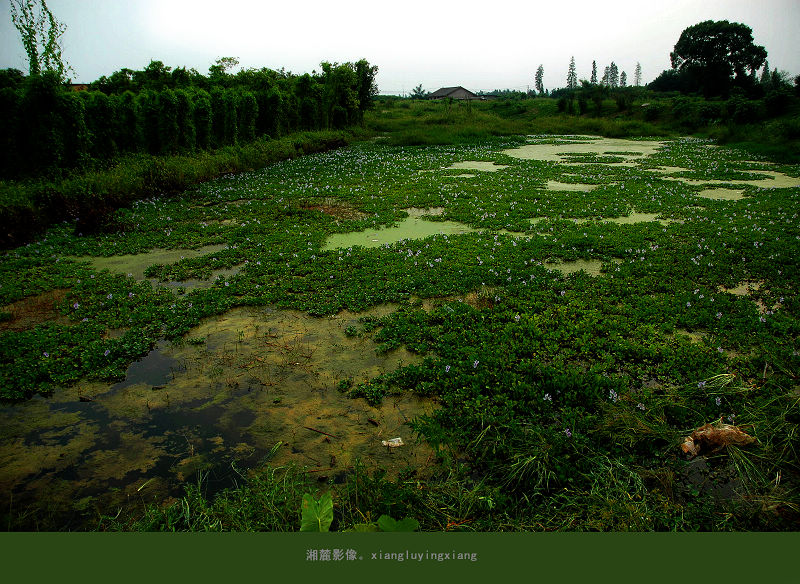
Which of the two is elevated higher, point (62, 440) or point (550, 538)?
point (550, 538)

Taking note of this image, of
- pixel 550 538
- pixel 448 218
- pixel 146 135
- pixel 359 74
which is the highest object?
pixel 359 74

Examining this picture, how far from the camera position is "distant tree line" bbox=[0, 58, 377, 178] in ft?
35.7

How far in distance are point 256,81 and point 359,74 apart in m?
9.21

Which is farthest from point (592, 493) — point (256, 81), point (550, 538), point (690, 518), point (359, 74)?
point (359, 74)

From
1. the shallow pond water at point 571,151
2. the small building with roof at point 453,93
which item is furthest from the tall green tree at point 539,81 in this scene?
the shallow pond water at point 571,151

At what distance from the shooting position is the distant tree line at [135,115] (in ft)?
35.7

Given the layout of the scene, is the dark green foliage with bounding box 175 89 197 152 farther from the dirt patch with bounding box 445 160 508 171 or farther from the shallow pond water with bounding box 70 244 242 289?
the shallow pond water with bounding box 70 244 242 289

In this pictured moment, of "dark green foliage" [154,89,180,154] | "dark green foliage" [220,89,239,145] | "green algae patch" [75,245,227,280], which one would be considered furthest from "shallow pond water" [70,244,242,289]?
"dark green foliage" [220,89,239,145]

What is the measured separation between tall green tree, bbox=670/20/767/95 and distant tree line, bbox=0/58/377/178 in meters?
35.0

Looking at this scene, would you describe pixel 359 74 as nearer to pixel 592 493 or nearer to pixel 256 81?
pixel 256 81

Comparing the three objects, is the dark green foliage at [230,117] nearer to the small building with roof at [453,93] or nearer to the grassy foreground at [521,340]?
the grassy foreground at [521,340]

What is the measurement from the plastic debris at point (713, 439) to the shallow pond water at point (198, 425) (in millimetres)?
1773

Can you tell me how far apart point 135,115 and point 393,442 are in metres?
15.3

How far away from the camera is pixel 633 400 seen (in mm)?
3367
